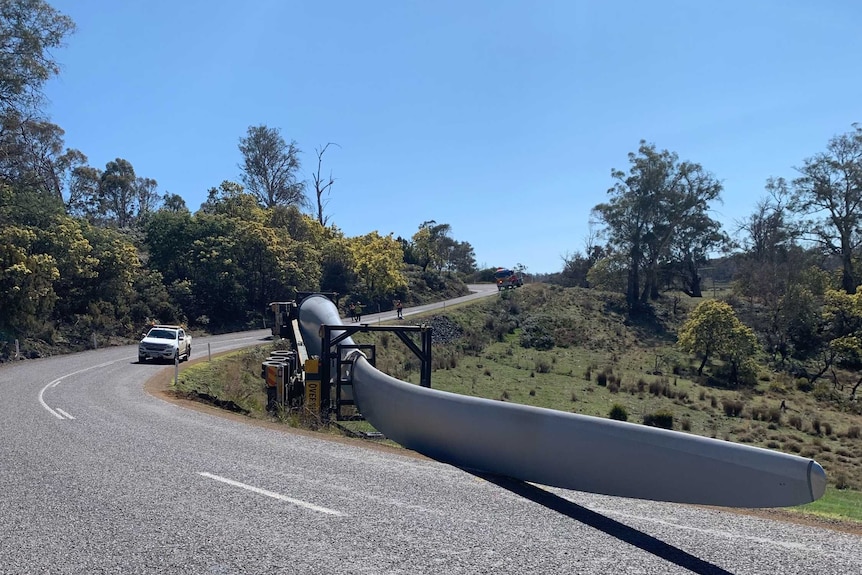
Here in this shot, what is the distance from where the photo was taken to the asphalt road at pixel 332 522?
5316 mm

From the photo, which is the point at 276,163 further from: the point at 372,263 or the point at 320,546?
the point at 320,546

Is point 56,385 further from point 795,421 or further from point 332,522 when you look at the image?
point 795,421

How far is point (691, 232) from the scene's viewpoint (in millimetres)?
70625

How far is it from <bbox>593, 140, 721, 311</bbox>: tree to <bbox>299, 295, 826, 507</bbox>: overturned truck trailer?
59795 mm

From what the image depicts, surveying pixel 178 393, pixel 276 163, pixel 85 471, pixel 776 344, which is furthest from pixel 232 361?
pixel 276 163

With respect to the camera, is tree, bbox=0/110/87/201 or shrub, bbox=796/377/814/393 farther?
shrub, bbox=796/377/814/393

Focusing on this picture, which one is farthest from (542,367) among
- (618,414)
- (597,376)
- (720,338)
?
(618,414)

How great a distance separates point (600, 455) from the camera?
22.6ft

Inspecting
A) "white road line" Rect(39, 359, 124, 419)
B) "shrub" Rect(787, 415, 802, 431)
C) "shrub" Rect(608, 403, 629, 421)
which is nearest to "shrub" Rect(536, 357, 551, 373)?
"shrub" Rect(608, 403, 629, 421)

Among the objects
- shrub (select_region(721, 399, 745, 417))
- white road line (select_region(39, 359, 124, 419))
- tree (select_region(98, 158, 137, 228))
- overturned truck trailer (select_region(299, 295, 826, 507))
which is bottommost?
shrub (select_region(721, 399, 745, 417))

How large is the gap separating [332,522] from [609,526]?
2606mm

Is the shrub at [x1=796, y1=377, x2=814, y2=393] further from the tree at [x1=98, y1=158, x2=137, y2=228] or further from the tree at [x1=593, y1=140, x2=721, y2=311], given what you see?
the tree at [x1=98, y1=158, x2=137, y2=228]

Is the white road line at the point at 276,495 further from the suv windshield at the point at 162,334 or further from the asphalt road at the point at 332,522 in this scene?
the suv windshield at the point at 162,334

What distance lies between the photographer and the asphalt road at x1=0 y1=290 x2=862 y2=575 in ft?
17.4
